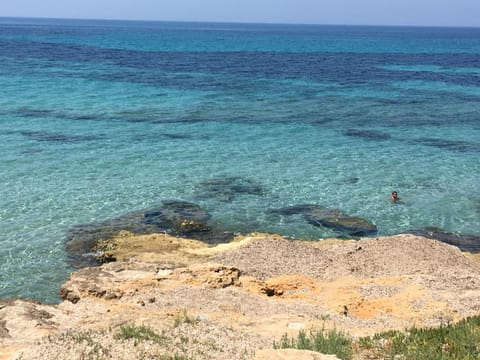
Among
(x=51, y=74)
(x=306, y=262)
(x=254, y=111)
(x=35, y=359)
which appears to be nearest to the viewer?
(x=35, y=359)

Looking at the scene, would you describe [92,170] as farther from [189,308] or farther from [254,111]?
[254,111]

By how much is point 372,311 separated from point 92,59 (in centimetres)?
7348

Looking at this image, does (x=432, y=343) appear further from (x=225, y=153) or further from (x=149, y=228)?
(x=225, y=153)

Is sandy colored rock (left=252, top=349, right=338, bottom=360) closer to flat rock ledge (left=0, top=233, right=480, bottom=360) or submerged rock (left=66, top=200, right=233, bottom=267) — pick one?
flat rock ledge (left=0, top=233, right=480, bottom=360)

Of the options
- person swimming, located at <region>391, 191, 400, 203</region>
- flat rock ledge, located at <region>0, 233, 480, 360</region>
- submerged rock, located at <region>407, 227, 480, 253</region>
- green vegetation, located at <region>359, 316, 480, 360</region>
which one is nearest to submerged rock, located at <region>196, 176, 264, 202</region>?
flat rock ledge, located at <region>0, 233, 480, 360</region>

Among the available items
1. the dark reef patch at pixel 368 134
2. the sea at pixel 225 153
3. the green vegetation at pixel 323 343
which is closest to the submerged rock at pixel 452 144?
the sea at pixel 225 153

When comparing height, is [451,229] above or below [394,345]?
below

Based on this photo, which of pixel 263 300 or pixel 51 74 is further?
pixel 51 74

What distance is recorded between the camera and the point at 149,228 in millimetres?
22938

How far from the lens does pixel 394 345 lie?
11.4m

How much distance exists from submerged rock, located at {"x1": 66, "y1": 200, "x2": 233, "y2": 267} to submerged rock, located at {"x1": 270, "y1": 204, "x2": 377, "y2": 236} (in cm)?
370

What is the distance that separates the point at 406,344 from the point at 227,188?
56.3 feet

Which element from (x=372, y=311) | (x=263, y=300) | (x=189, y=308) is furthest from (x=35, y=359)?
(x=372, y=311)

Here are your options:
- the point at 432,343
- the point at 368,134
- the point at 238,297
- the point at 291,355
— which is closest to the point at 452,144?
the point at 368,134
